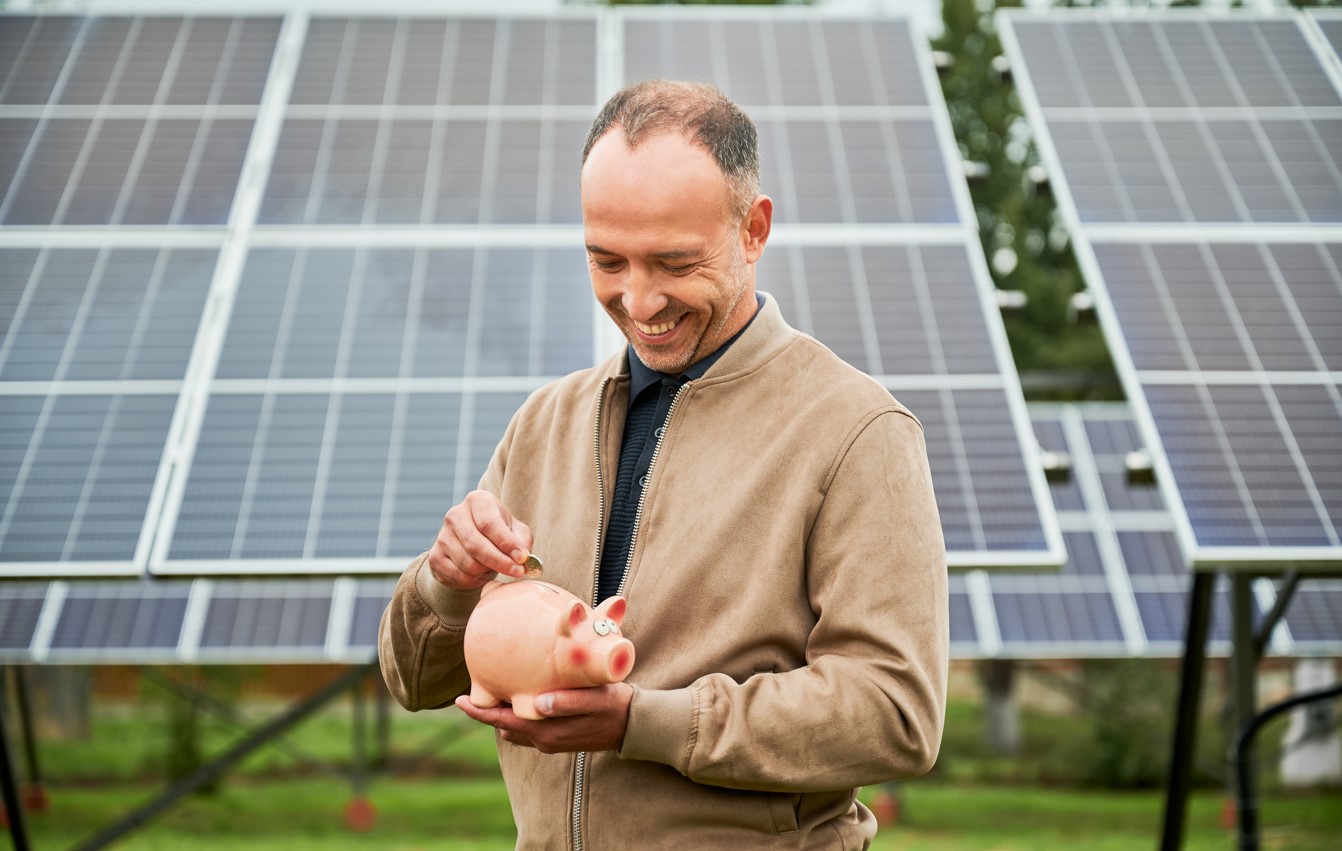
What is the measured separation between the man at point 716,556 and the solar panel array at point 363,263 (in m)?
2.52

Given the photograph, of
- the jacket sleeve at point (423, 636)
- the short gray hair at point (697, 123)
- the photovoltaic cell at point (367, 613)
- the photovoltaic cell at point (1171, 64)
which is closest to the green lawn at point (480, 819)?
the photovoltaic cell at point (367, 613)

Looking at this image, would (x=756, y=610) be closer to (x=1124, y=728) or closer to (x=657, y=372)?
(x=657, y=372)

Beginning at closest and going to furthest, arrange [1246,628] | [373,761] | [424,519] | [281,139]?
[424,519] < [1246,628] < [281,139] < [373,761]

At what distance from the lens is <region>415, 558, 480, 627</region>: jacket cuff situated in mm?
2561

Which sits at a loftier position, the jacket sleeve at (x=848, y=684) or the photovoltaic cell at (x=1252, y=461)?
the photovoltaic cell at (x=1252, y=461)

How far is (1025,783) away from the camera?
528 inches

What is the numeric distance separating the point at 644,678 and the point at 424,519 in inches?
110

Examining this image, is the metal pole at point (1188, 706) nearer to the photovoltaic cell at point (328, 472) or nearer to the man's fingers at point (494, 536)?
the photovoltaic cell at point (328, 472)

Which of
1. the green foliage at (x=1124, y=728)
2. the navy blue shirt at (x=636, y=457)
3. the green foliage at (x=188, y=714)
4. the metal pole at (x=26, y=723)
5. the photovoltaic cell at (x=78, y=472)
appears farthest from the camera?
the green foliage at (x=1124, y=728)

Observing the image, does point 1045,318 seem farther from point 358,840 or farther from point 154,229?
point 154,229

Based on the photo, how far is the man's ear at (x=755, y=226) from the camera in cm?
243

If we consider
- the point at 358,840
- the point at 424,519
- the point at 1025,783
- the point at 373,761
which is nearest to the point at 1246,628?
the point at 424,519

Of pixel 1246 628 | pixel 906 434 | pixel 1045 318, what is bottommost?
pixel 906 434

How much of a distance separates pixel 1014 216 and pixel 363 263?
1272cm
